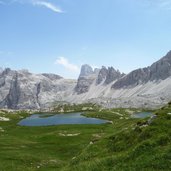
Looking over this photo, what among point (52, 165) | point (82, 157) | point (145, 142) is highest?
point (145, 142)

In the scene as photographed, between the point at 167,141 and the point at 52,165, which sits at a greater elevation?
the point at 167,141

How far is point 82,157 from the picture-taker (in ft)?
126

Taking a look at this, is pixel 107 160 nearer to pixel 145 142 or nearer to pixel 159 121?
pixel 145 142

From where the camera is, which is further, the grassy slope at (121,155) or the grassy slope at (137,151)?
the grassy slope at (121,155)

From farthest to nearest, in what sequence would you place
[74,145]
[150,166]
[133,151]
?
[74,145] < [133,151] < [150,166]

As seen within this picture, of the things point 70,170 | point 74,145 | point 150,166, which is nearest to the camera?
point 150,166

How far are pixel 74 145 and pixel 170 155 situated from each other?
162 feet

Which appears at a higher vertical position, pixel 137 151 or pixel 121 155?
pixel 137 151

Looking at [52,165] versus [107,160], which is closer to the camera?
[107,160]

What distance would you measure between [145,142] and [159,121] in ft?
16.3

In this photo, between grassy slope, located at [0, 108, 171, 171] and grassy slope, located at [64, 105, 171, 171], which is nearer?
grassy slope, located at [64, 105, 171, 171]

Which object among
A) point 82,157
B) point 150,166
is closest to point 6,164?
point 82,157

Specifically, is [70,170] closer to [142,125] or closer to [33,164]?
[142,125]

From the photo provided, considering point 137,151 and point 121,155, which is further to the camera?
point 121,155
